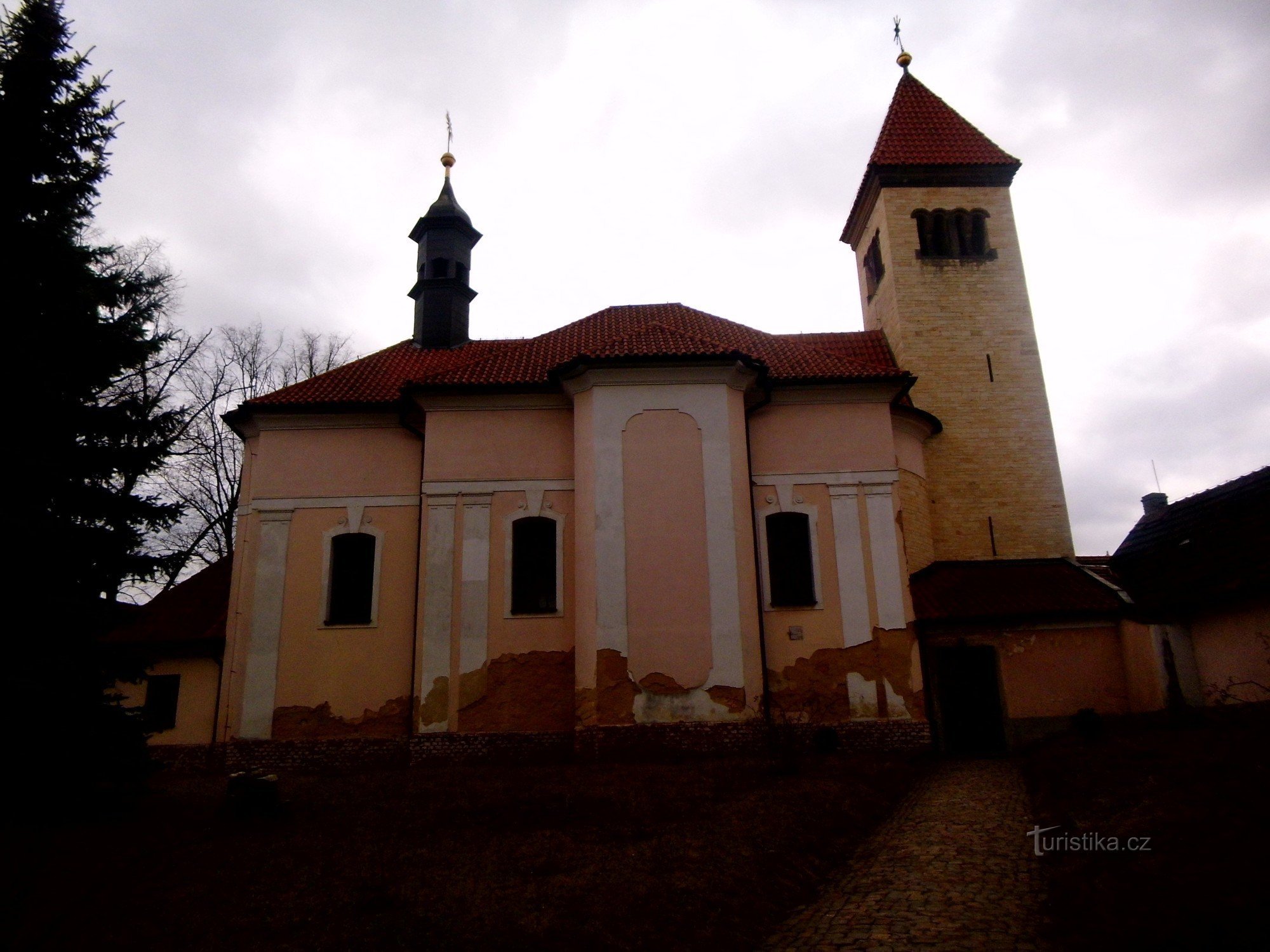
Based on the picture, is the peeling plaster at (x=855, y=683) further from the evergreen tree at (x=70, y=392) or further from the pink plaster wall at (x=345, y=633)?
the evergreen tree at (x=70, y=392)

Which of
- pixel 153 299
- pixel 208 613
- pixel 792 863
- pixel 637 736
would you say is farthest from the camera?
pixel 208 613

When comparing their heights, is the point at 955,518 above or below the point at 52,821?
above

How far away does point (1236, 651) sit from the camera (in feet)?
46.2

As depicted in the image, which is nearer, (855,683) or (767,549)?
(855,683)

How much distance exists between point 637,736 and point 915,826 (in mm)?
5106

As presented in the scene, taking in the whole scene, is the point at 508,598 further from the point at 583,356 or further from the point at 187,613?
the point at 187,613

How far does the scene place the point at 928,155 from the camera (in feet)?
72.4

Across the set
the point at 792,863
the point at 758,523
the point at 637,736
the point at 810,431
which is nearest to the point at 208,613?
the point at 637,736

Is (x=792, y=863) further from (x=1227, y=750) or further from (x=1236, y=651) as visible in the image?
(x=1236, y=651)

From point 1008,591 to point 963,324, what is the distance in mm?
7203

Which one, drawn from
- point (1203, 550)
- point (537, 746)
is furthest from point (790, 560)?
point (1203, 550)

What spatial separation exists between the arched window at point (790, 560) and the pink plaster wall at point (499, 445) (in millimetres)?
3996

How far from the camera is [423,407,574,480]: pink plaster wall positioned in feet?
52.2

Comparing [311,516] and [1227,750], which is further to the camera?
[311,516]
